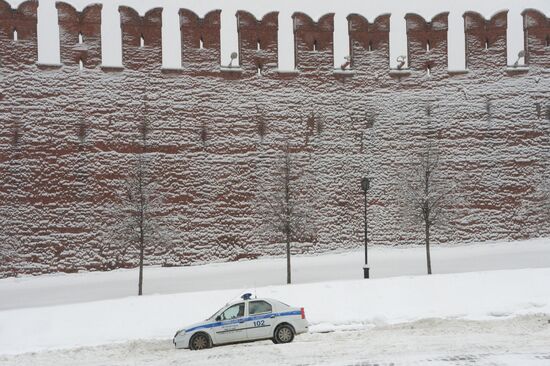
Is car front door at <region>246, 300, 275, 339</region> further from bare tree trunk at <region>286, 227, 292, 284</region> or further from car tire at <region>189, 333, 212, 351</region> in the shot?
bare tree trunk at <region>286, 227, 292, 284</region>

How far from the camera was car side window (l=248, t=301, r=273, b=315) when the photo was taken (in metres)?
13.8

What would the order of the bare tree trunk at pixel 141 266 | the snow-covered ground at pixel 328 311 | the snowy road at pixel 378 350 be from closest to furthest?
the snowy road at pixel 378 350 < the snow-covered ground at pixel 328 311 < the bare tree trunk at pixel 141 266

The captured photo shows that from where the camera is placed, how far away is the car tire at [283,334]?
1369cm

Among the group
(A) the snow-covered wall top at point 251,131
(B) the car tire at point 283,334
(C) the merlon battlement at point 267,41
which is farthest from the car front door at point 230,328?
(C) the merlon battlement at point 267,41

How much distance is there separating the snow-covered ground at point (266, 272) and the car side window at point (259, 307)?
17.4 feet

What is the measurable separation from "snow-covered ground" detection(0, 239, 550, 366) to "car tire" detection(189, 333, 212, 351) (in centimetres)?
36

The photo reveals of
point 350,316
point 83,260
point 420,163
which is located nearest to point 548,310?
point 350,316

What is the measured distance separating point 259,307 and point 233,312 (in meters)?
0.50

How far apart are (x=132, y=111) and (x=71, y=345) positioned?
9.05m

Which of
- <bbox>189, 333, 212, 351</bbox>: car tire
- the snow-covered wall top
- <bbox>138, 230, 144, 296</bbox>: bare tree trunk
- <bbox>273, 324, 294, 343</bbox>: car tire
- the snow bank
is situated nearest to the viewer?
<bbox>189, 333, 212, 351</bbox>: car tire

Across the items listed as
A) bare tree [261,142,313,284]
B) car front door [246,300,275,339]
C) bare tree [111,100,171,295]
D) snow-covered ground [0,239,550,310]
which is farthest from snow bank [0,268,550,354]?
bare tree [261,142,313,284]

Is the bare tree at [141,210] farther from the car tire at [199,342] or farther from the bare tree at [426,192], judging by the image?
the bare tree at [426,192]

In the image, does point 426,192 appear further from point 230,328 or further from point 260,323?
point 230,328

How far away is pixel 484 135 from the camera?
23469 mm
